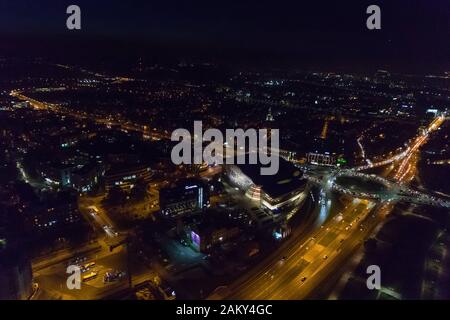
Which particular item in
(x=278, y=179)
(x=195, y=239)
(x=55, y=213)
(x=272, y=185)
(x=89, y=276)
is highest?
(x=278, y=179)

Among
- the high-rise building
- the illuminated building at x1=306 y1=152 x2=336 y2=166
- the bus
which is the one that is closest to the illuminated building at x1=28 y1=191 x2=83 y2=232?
the high-rise building

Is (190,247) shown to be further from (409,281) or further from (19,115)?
(19,115)

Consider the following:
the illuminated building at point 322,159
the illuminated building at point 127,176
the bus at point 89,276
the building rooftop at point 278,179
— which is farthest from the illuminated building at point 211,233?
the illuminated building at point 322,159

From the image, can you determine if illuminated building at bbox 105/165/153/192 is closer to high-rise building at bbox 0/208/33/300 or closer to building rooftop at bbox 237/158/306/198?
building rooftop at bbox 237/158/306/198

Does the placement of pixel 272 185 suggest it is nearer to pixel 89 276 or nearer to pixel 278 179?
pixel 278 179

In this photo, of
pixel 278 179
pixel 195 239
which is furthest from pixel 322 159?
pixel 195 239

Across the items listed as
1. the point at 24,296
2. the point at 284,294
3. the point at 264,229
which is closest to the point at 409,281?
the point at 284,294

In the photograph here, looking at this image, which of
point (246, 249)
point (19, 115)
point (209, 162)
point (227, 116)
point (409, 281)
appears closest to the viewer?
point (409, 281)
